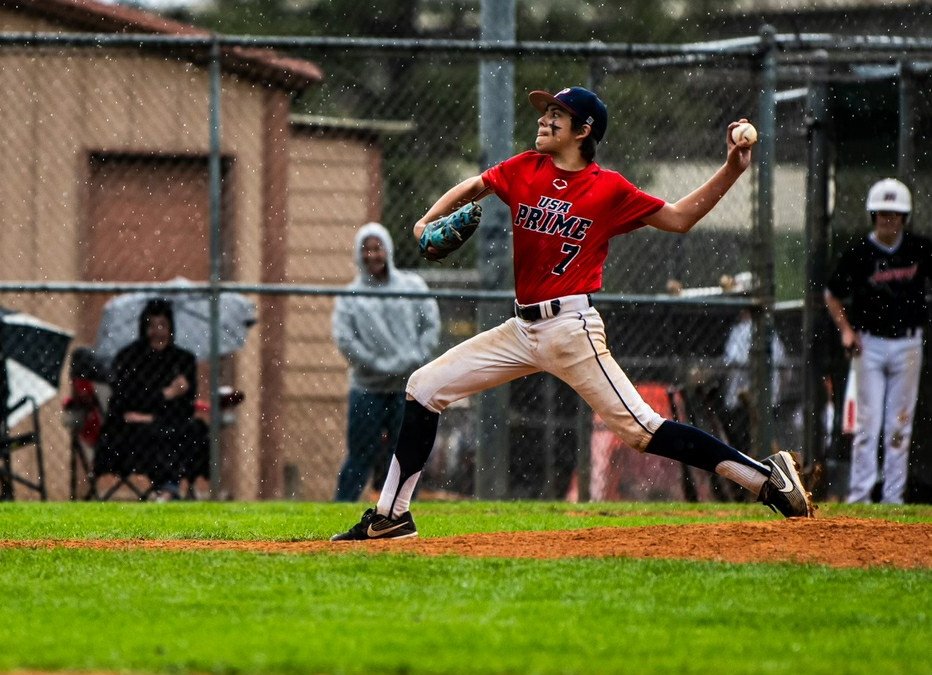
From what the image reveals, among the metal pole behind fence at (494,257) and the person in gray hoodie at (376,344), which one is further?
the person in gray hoodie at (376,344)

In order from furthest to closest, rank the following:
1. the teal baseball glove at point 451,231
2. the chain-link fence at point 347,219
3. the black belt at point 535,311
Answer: the chain-link fence at point 347,219 < the black belt at point 535,311 < the teal baseball glove at point 451,231

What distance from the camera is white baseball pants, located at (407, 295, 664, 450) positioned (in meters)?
7.05

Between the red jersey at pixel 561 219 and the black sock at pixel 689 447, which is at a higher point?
the red jersey at pixel 561 219

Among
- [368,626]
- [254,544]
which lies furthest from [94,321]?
[368,626]

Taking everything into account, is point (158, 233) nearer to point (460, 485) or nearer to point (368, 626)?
point (460, 485)

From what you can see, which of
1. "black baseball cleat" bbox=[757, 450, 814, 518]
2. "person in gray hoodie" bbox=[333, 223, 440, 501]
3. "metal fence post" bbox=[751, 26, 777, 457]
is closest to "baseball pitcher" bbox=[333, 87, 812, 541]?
"black baseball cleat" bbox=[757, 450, 814, 518]

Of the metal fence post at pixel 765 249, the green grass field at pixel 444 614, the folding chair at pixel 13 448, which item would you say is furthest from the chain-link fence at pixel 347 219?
the green grass field at pixel 444 614

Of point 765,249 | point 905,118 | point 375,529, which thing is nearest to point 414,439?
point 375,529

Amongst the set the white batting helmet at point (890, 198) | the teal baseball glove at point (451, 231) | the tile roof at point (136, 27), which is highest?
the tile roof at point (136, 27)

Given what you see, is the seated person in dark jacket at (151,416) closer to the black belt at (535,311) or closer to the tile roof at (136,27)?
the tile roof at (136,27)

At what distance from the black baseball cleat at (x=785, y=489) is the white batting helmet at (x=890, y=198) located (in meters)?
3.93

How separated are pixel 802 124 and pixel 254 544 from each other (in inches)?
256

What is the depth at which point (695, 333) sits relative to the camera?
13234mm

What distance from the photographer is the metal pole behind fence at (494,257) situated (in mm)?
10711
